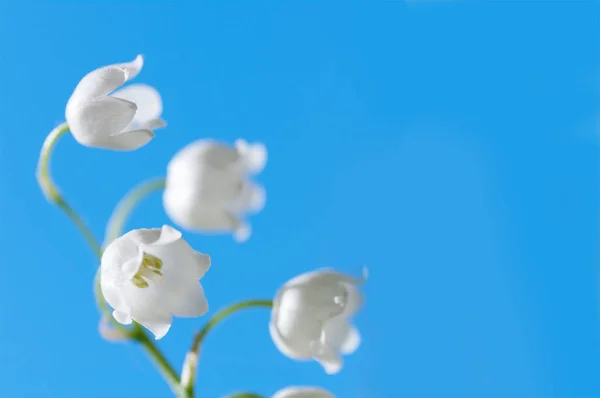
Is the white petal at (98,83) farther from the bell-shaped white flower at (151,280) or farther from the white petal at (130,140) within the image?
the bell-shaped white flower at (151,280)

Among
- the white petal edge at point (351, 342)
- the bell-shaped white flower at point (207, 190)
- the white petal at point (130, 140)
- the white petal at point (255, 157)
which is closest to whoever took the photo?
the white petal at point (130, 140)

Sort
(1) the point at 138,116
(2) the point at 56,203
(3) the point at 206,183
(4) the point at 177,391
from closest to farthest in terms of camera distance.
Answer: (4) the point at 177,391
(2) the point at 56,203
(1) the point at 138,116
(3) the point at 206,183

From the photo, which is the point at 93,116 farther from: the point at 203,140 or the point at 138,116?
the point at 203,140

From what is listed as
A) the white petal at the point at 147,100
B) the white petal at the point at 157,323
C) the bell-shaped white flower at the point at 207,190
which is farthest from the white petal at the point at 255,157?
the white petal at the point at 157,323

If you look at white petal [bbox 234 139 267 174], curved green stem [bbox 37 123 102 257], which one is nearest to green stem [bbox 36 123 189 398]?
curved green stem [bbox 37 123 102 257]

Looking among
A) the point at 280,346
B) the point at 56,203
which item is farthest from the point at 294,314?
the point at 56,203

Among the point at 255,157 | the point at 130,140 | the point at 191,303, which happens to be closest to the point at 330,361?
the point at 191,303
